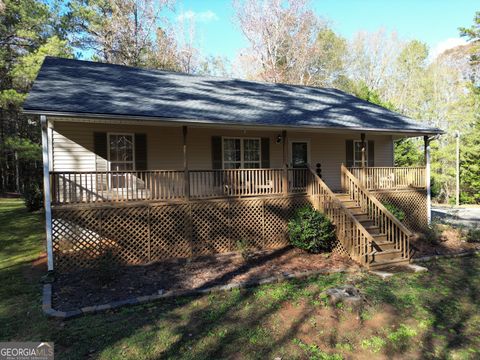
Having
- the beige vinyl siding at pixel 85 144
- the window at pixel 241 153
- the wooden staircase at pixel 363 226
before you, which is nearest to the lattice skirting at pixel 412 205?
the wooden staircase at pixel 363 226

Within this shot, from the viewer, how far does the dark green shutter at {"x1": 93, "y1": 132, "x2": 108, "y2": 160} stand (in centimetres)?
986

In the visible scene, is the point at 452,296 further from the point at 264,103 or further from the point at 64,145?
the point at 64,145

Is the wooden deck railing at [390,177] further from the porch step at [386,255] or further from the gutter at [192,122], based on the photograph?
the porch step at [386,255]

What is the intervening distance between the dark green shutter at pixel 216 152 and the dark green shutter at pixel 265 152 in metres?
1.78

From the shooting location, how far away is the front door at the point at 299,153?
13359 millimetres

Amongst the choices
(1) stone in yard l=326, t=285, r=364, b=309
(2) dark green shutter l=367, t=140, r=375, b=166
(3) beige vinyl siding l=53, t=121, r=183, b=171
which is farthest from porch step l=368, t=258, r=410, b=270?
(2) dark green shutter l=367, t=140, r=375, b=166

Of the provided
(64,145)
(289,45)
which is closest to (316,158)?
(64,145)

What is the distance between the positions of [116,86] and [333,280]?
8.67 m

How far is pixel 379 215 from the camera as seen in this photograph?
9672mm

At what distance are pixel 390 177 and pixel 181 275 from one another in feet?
28.9

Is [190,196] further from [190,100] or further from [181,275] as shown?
[190,100]

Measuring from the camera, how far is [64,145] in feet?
31.6

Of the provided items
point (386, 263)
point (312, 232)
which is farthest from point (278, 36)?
point (386, 263)

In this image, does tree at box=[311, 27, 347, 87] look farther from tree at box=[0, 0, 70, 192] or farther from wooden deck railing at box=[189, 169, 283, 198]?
wooden deck railing at box=[189, 169, 283, 198]
